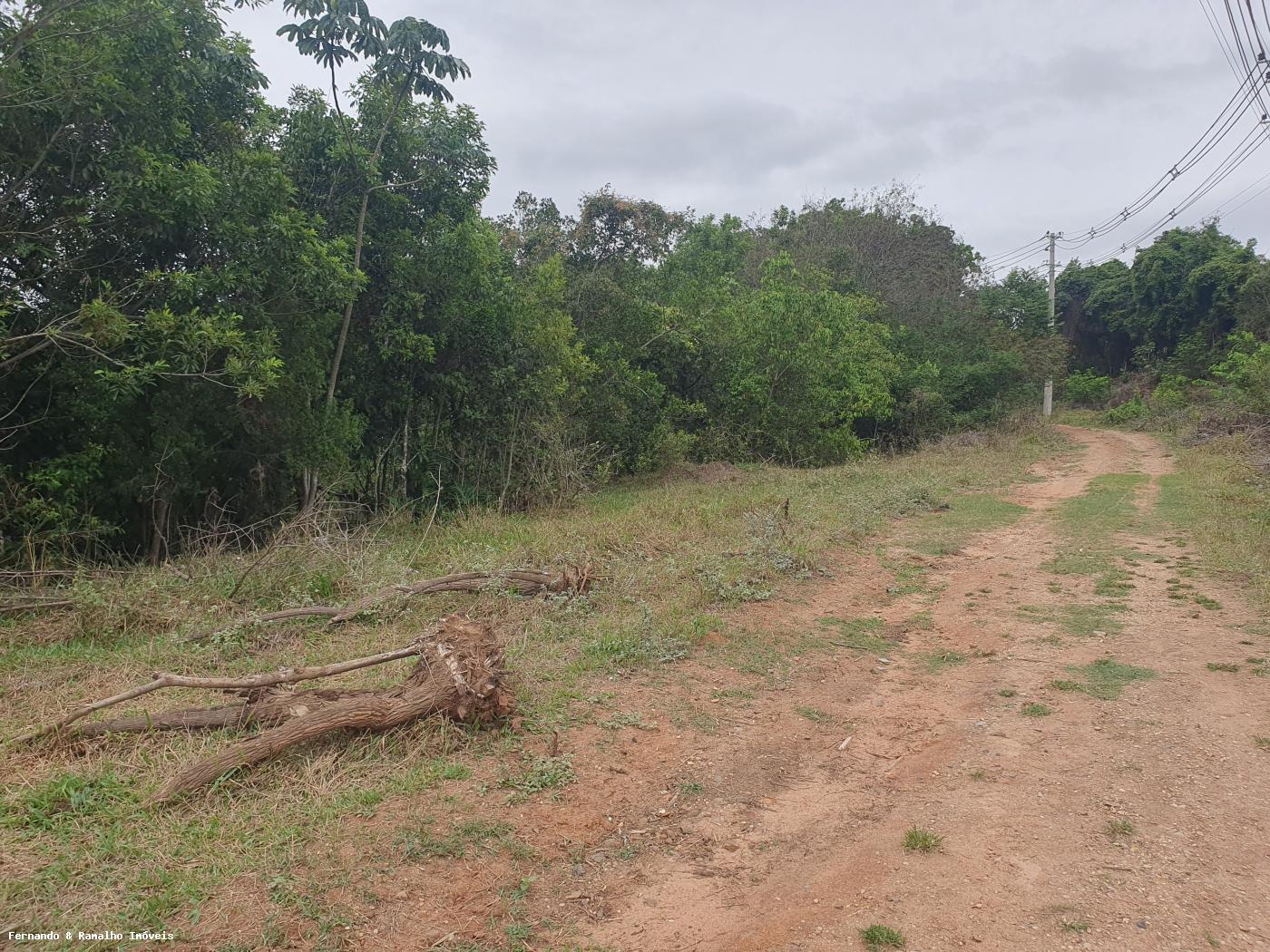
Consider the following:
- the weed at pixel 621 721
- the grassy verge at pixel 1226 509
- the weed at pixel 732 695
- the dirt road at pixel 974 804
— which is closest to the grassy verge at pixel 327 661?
the weed at pixel 621 721

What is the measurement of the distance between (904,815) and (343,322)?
10478 millimetres

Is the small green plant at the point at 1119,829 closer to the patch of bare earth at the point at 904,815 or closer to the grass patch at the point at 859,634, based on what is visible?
the patch of bare earth at the point at 904,815

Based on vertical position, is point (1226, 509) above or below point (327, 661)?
above

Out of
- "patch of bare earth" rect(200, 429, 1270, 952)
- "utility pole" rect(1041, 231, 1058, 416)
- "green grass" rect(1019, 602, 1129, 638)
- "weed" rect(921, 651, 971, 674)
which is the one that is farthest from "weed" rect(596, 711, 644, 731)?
"utility pole" rect(1041, 231, 1058, 416)

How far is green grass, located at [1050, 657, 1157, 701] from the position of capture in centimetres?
509

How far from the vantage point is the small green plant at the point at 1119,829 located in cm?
339

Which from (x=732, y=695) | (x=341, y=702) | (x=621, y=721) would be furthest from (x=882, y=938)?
(x=341, y=702)

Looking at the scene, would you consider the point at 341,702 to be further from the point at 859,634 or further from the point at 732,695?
the point at 859,634

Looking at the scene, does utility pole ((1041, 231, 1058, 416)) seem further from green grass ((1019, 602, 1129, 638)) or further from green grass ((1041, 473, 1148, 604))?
green grass ((1019, 602, 1129, 638))

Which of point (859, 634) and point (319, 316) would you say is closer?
point (859, 634)

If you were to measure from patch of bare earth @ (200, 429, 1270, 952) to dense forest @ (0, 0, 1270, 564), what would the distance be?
242 inches

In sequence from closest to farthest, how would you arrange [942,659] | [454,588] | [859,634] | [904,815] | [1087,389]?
1. [904,815]
2. [942,659]
3. [859,634]
4. [454,588]
5. [1087,389]

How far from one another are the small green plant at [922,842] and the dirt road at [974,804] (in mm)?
30

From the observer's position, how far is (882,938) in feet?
9.11
